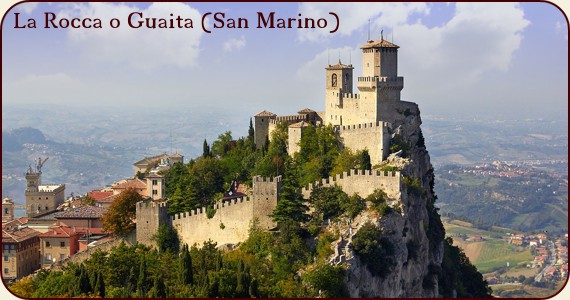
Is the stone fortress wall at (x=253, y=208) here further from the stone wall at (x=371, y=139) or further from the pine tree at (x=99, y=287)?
the pine tree at (x=99, y=287)

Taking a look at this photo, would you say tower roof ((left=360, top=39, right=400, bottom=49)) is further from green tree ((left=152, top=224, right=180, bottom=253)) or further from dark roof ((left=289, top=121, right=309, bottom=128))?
green tree ((left=152, top=224, right=180, bottom=253))

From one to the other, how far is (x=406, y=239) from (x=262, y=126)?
14.0 m

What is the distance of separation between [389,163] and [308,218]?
6.70 meters

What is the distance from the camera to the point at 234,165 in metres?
49.4

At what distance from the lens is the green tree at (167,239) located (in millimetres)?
42219

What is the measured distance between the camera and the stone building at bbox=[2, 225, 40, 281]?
44.3 metres

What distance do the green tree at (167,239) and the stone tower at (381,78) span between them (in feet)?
43.0

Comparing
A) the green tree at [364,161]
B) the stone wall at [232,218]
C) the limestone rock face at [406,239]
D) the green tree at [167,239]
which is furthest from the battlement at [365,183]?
the green tree at [167,239]

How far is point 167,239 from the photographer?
42281 mm

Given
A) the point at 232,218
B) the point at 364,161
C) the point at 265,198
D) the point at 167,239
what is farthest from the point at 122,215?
the point at 364,161

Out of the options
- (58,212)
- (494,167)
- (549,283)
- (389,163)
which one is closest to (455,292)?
(389,163)

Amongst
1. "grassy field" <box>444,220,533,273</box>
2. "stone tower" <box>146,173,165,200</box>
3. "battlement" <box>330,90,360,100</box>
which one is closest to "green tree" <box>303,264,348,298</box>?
"battlement" <box>330,90,360,100</box>

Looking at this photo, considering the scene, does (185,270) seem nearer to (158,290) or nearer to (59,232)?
(158,290)

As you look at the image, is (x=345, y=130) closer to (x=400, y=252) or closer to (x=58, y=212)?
(x=400, y=252)
